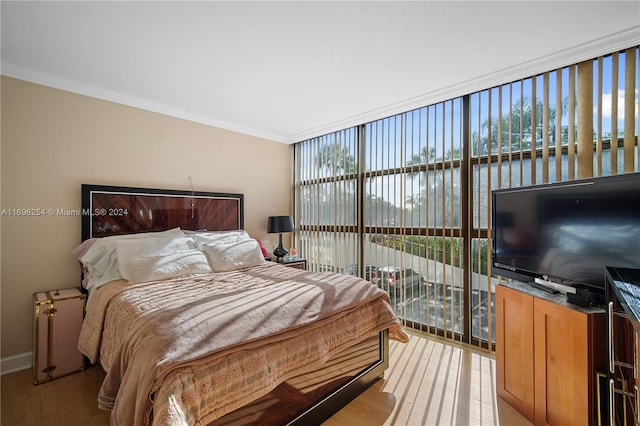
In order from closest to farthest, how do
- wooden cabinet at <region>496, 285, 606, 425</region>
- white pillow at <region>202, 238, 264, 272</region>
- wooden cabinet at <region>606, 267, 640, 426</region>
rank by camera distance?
wooden cabinet at <region>606, 267, 640, 426</region>
wooden cabinet at <region>496, 285, 606, 425</region>
white pillow at <region>202, 238, 264, 272</region>

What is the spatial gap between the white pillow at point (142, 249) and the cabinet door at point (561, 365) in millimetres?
2971

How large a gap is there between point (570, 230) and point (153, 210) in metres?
3.77

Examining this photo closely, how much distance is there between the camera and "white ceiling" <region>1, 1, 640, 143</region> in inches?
73.5

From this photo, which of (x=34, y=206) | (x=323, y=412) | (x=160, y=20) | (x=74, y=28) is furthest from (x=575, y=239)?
(x=34, y=206)

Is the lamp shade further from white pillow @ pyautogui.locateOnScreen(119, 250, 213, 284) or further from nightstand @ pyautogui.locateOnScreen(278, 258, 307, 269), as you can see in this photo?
white pillow @ pyautogui.locateOnScreen(119, 250, 213, 284)

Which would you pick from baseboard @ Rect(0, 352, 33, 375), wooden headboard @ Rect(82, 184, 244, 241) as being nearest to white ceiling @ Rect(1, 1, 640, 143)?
wooden headboard @ Rect(82, 184, 244, 241)

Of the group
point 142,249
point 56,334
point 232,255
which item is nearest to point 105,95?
point 142,249

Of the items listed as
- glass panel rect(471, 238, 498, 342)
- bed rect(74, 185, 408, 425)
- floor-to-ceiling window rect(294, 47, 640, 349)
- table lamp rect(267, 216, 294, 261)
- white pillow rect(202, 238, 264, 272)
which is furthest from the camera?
table lamp rect(267, 216, 294, 261)

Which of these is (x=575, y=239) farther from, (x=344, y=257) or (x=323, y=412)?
(x=344, y=257)

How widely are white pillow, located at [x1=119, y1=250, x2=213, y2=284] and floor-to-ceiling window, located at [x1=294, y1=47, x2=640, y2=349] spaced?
1950mm

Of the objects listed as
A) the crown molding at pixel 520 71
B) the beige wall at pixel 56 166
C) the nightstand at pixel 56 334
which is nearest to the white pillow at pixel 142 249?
the nightstand at pixel 56 334

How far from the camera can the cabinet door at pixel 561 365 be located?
5.08 feet

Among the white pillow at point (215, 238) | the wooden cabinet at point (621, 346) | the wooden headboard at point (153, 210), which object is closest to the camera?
the wooden cabinet at point (621, 346)

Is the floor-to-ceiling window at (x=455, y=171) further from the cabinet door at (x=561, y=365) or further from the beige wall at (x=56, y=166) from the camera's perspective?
the beige wall at (x=56, y=166)
